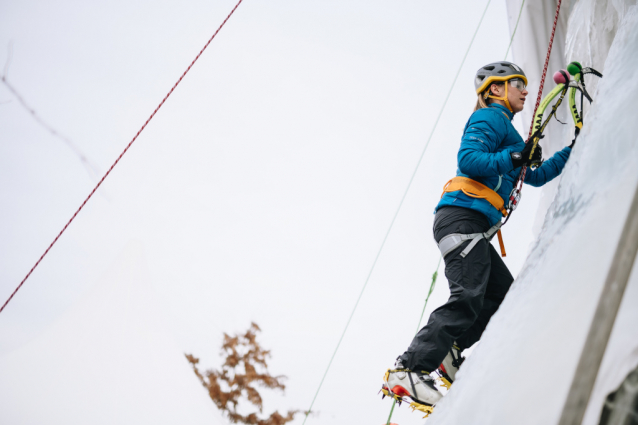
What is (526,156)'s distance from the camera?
2.99 feet

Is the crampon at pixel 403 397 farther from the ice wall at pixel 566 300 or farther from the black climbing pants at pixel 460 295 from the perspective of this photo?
the ice wall at pixel 566 300

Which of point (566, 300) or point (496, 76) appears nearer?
point (566, 300)

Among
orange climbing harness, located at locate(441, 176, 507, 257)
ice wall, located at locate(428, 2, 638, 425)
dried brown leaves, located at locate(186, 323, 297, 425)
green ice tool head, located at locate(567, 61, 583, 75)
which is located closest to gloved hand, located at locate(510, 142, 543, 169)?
orange climbing harness, located at locate(441, 176, 507, 257)

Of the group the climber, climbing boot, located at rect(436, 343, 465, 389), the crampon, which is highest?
the climber

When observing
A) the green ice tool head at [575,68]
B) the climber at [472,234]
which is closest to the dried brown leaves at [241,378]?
the climber at [472,234]

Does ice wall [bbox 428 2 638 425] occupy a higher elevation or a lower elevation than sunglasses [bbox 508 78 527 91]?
lower

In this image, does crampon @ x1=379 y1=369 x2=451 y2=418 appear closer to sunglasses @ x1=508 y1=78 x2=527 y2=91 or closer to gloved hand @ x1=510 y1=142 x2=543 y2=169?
gloved hand @ x1=510 y1=142 x2=543 y2=169

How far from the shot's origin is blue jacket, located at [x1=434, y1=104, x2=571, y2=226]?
96 cm

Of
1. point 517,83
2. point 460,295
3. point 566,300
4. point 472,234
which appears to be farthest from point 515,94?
point 566,300

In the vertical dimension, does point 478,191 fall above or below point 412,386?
above

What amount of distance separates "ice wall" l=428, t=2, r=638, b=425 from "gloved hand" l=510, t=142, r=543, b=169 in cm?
33

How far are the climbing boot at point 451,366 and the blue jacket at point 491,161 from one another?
0.30 meters

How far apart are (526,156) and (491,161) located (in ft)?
0.22

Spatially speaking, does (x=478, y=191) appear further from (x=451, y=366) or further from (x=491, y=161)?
(x=451, y=366)
